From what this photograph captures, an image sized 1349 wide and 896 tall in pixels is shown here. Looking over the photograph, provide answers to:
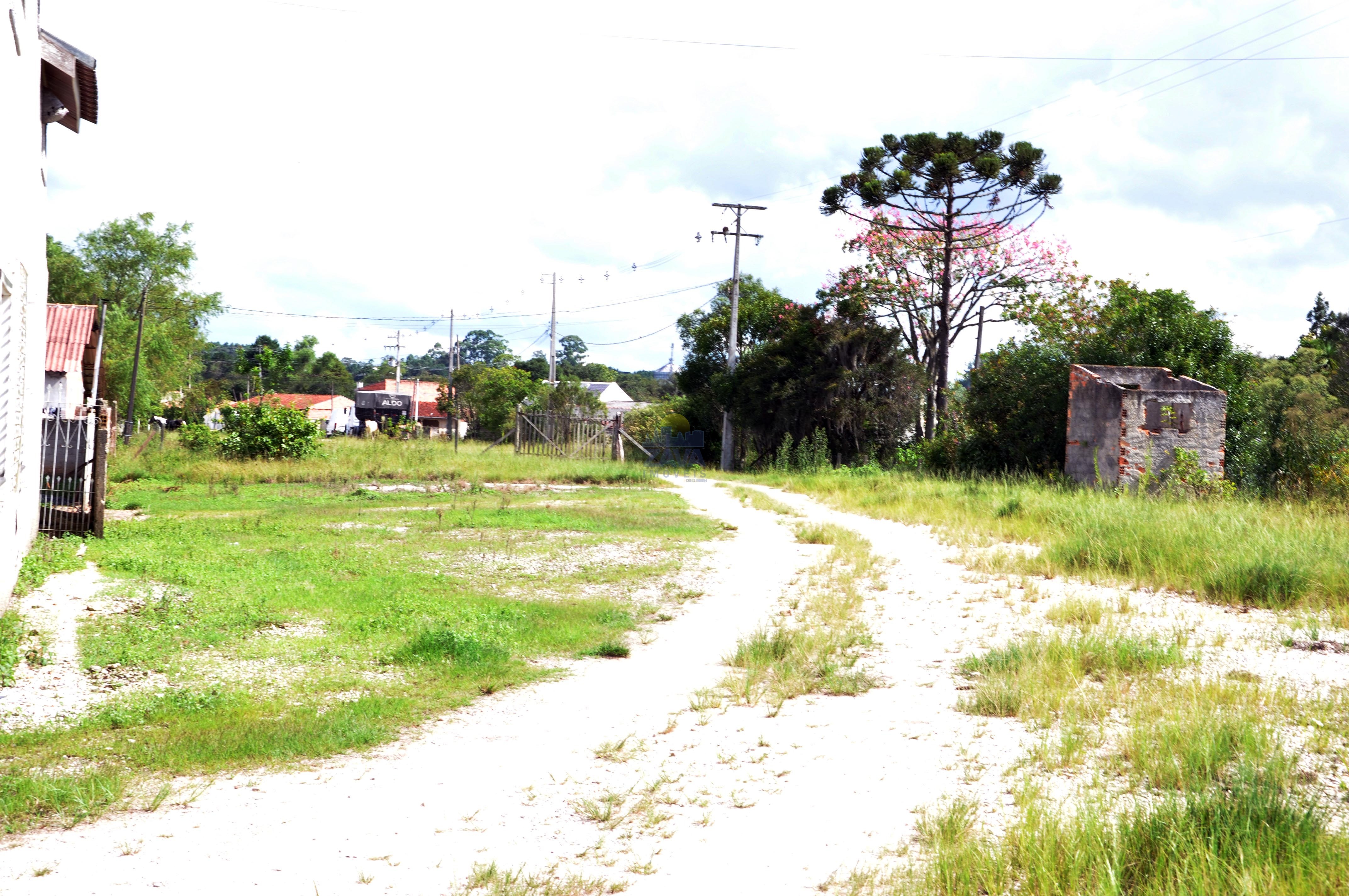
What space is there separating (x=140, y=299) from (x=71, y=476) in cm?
4692

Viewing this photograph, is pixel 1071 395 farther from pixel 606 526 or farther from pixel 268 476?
pixel 268 476

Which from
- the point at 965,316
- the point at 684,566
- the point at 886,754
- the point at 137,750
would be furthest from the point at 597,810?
the point at 965,316

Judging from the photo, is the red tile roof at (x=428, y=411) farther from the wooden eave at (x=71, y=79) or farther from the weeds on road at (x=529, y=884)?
the weeds on road at (x=529, y=884)

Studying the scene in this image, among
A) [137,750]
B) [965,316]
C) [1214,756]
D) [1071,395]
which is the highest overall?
[965,316]

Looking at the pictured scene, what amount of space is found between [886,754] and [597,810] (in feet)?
5.50

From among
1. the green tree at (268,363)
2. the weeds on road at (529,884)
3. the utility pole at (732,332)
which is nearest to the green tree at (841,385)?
the utility pole at (732,332)

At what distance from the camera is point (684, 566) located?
11.7m

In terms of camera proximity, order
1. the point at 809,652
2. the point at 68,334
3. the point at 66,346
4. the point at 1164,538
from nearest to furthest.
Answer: the point at 809,652 < the point at 1164,538 < the point at 66,346 < the point at 68,334

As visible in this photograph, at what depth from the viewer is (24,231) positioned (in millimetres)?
9242

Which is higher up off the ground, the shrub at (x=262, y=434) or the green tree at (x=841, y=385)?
the green tree at (x=841, y=385)

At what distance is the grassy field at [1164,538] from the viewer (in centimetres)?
889

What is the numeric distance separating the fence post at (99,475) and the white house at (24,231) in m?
0.61

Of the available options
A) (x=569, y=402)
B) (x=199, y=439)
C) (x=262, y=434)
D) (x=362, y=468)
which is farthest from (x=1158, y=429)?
(x=569, y=402)

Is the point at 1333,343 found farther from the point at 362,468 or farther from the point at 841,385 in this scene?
the point at 362,468
